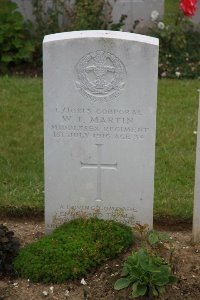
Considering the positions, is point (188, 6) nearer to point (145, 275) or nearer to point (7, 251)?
point (7, 251)

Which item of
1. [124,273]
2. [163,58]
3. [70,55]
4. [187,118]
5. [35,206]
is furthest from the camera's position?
[163,58]

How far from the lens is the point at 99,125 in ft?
14.8

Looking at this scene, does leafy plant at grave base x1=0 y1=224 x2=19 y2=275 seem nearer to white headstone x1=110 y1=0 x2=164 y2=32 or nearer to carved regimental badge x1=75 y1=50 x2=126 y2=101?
carved regimental badge x1=75 y1=50 x2=126 y2=101

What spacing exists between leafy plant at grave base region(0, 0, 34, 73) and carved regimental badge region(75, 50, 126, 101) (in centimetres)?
441

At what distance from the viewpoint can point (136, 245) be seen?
4605 millimetres

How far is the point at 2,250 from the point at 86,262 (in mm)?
526

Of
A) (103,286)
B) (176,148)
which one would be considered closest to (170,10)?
(176,148)

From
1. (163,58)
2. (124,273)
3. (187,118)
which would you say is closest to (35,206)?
(124,273)

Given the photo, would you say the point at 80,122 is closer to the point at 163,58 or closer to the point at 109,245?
the point at 109,245

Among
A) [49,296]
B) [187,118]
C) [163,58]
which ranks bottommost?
[49,296]

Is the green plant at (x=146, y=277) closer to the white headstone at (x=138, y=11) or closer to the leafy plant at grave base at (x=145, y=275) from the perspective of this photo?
the leafy plant at grave base at (x=145, y=275)

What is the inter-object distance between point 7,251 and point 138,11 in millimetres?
5712

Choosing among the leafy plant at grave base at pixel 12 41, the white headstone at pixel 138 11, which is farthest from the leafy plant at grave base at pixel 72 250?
the white headstone at pixel 138 11

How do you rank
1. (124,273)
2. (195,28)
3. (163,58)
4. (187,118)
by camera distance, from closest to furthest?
1. (124,273)
2. (187,118)
3. (163,58)
4. (195,28)
